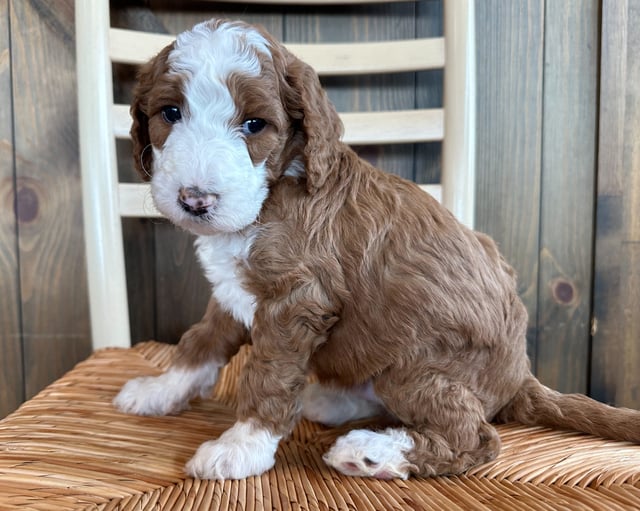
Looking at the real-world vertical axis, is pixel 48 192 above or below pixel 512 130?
below

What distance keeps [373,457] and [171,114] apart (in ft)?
1.86

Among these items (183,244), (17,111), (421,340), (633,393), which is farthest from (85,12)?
(633,393)

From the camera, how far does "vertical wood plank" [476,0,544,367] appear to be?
1.50 meters

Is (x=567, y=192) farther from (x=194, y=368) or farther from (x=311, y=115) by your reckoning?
(x=194, y=368)

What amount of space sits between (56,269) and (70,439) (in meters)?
0.81

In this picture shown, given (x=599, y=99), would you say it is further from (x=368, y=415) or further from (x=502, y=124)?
(x=368, y=415)

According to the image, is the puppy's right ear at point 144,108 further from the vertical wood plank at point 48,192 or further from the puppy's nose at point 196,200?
the vertical wood plank at point 48,192

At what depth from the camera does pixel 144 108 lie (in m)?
0.91

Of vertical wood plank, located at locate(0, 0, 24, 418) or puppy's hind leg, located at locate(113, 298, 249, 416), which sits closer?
puppy's hind leg, located at locate(113, 298, 249, 416)

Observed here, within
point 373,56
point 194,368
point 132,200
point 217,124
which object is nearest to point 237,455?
point 194,368

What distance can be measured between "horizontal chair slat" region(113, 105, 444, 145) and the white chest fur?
1.78 ft

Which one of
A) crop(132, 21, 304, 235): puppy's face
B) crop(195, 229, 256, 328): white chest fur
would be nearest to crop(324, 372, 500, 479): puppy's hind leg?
crop(195, 229, 256, 328): white chest fur

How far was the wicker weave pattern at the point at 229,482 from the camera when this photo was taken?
0.69 metres

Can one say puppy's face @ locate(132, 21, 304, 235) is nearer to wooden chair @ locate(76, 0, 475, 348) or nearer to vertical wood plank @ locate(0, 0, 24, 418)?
wooden chair @ locate(76, 0, 475, 348)
